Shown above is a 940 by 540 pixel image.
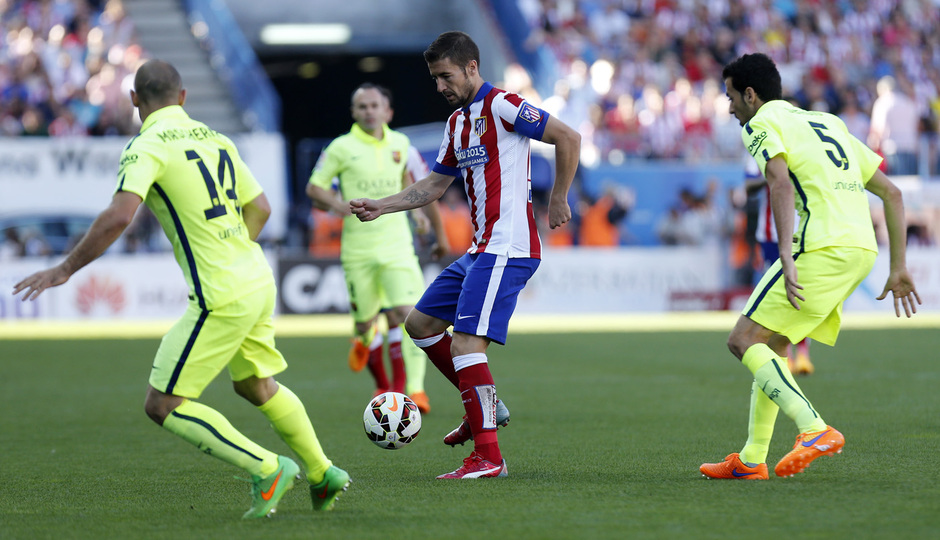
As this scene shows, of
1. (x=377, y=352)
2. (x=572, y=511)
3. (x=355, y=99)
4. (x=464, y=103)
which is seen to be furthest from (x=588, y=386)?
(x=572, y=511)

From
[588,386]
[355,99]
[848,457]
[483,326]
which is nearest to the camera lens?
[483,326]

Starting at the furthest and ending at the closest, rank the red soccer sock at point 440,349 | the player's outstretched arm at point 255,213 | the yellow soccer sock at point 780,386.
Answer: the red soccer sock at point 440,349 < the yellow soccer sock at point 780,386 < the player's outstretched arm at point 255,213

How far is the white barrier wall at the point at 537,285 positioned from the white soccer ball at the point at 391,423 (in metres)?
12.3

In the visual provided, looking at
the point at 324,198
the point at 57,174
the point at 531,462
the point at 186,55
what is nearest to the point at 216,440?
the point at 531,462

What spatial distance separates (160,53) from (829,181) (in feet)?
69.0

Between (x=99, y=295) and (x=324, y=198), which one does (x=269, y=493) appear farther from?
(x=99, y=295)

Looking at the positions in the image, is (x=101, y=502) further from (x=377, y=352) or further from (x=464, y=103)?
(x=377, y=352)

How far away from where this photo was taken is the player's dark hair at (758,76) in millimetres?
5676

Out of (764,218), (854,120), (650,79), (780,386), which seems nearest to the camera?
(780,386)

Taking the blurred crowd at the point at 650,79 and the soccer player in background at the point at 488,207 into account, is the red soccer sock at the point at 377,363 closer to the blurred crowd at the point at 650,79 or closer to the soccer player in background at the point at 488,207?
the soccer player in background at the point at 488,207

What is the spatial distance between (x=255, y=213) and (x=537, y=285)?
1504 cm

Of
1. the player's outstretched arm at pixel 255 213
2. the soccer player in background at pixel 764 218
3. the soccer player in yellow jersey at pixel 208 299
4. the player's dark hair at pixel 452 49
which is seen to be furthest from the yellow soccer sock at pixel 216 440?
the soccer player in background at pixel 764 218

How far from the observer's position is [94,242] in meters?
4.48

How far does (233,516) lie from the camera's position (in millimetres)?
4914
